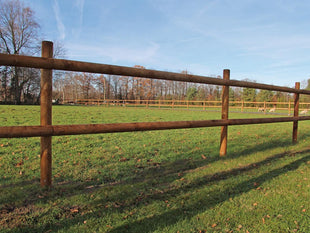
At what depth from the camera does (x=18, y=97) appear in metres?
31.0

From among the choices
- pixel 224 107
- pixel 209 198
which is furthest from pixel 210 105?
pixel 209 198

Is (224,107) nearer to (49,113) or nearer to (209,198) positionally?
(209,198)

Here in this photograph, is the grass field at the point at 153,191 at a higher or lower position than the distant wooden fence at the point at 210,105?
lower

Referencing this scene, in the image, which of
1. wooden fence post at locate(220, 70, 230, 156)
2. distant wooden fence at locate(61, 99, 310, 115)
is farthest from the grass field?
distant wooden fence at locate(61, 99, 310, 115)

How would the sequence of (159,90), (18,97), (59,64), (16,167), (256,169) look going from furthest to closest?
(159,90) < (18,97) < (256,169) < (16,167) < (59,64)

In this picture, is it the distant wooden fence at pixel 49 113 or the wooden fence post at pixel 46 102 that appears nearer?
the distant wooden fence at pixel 49 113

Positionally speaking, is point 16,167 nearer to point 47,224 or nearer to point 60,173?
point 60,173

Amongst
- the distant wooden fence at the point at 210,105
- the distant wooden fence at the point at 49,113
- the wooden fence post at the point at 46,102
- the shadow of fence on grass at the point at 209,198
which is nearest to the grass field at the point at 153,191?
the shadow of fence on grass at the point at 209,198

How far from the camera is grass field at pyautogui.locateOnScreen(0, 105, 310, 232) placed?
188 centimetres

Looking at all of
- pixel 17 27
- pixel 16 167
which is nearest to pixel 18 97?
pixel 17 27

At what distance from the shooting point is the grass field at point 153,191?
188cm

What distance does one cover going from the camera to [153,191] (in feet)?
8.32

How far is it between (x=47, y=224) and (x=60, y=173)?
4.11 ft

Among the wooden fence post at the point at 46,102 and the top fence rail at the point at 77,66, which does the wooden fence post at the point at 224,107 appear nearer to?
the top fence rail at the point at 77,66
